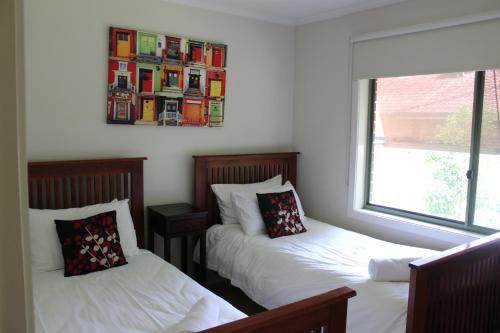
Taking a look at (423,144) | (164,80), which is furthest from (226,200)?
(423,144)

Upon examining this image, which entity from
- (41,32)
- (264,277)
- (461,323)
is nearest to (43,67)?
(41,32)

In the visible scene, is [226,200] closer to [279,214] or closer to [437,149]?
[279,214]

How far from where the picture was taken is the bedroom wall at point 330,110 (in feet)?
10.7

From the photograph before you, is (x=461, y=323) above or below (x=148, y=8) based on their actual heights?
below

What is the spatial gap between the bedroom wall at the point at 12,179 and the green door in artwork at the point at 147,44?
275 cm

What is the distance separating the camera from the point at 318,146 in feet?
13.0

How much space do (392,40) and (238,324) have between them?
8.99ft

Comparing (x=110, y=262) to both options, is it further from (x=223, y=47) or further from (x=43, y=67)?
(x=223, y=47)

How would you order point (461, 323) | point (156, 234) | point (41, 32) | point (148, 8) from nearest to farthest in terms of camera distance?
point (461, 323) → point (41, 32) → point (148, 8) → point (156, 234)

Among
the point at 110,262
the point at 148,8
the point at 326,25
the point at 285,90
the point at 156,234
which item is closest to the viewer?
the point at 110,262

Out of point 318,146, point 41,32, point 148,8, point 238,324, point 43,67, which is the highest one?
point 148,8

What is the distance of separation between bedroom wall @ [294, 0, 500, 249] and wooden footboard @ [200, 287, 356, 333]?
1.90 m

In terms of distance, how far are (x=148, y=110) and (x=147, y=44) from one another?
1.66 ft

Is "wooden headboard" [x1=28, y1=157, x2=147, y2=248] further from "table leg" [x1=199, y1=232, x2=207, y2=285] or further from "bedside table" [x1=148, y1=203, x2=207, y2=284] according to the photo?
"table leg" [x1=199, y1=232, x2=207, y2=285]
